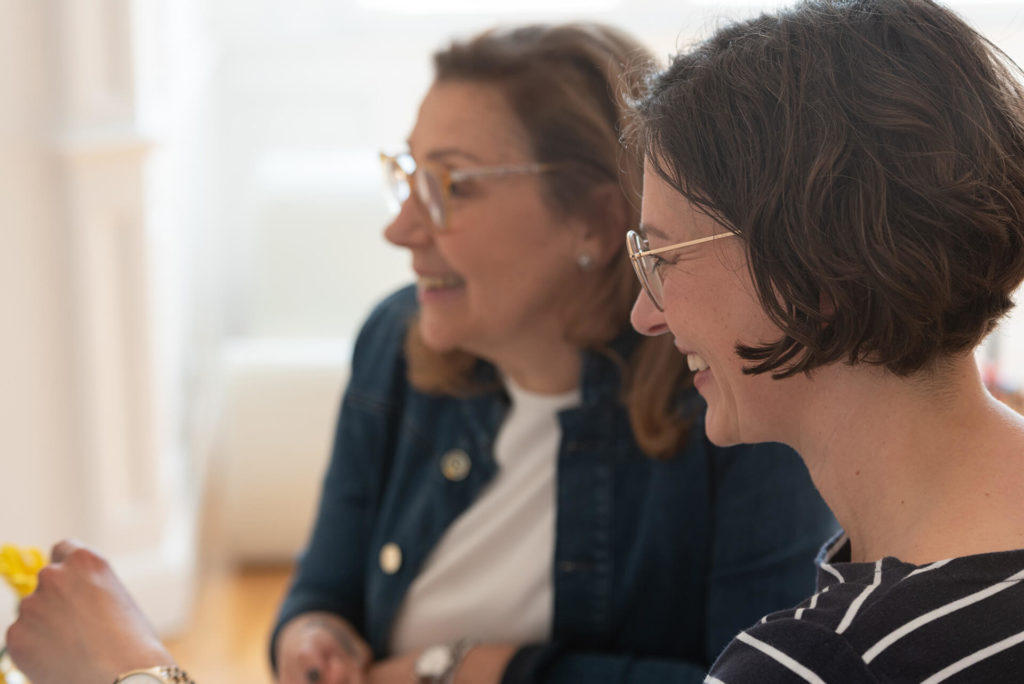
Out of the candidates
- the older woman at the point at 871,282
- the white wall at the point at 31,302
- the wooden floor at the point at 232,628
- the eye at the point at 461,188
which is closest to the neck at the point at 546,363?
the eye at the point at 461,188

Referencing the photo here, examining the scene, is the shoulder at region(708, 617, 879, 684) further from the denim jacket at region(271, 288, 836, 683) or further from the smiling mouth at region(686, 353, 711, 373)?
the denim jacket at region(271, 288, 836, 683)

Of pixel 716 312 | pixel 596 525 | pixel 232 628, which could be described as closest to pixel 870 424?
pixel 716 312

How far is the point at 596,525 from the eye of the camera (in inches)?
56.2

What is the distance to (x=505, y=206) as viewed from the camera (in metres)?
1.43

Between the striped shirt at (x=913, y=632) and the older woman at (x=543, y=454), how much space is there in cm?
54

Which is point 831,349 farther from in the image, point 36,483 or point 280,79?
point 280,79

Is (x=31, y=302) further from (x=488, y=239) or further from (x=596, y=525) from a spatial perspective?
(x=596, y=525)

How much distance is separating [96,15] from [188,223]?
0.98 m

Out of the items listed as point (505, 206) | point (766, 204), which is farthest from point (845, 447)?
point (505, 206)

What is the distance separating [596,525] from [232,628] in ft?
5.77

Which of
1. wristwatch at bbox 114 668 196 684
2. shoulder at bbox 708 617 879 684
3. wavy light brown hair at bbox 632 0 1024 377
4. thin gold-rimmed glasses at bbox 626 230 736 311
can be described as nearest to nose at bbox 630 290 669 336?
thin gold-rimmed glasses at bbox 626 230 736 311

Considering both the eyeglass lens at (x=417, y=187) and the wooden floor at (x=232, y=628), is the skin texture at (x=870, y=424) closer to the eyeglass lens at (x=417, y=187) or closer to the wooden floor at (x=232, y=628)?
the eyeglass lens at (x=417, y=187)

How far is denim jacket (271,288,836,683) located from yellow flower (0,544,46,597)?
538 mm

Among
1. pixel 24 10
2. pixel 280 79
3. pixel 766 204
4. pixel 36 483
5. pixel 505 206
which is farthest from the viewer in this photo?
pixel 280 79
